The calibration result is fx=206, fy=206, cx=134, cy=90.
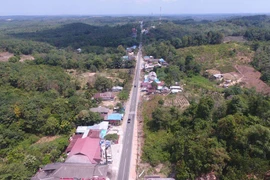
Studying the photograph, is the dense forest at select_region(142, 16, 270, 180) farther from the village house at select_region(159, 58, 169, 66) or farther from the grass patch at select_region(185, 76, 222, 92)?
the village house at select_region(159, 58, 169, 66)

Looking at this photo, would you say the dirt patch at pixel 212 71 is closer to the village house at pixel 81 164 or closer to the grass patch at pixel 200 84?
the grass patch at pixel 200 84

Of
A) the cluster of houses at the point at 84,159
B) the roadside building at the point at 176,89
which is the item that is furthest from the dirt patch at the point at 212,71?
the cluster of houses at the point at 84,159

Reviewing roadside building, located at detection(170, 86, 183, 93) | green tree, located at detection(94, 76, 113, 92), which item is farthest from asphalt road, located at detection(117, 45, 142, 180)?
roadside building, located at detection(170, 86, 183, 93)

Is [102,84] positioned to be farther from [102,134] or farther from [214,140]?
[214,140]

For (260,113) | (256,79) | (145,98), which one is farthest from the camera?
(256,79)

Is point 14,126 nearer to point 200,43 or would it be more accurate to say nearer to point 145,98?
point 145,98

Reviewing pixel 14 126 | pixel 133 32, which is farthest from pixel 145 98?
pixel 133 32
